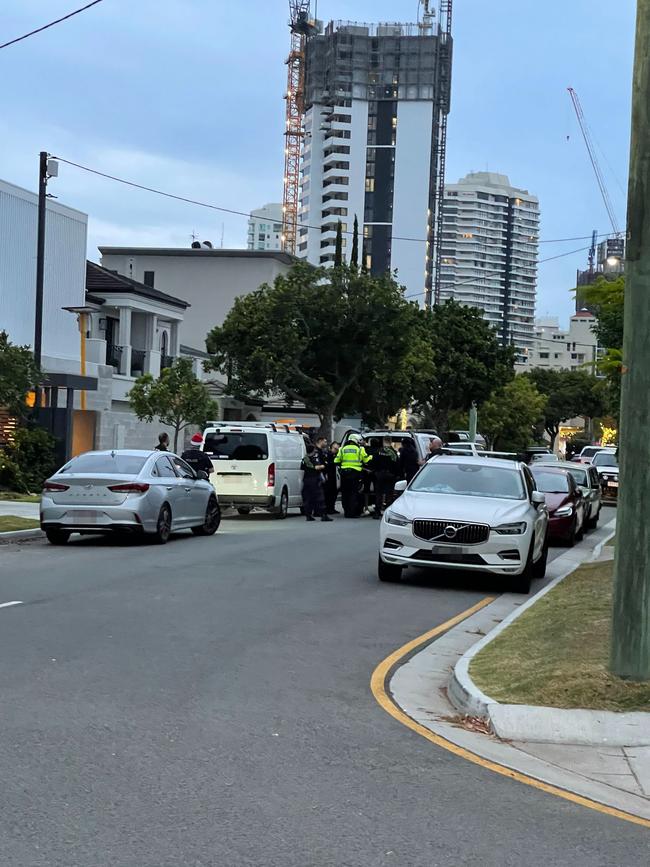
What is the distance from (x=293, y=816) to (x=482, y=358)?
59150 millimetres

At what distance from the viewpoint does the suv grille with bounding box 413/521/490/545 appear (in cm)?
1439

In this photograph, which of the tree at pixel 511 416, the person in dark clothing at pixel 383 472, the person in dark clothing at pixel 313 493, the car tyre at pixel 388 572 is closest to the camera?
the car tyre at pixel 388 572

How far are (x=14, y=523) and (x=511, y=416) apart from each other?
7306 cm

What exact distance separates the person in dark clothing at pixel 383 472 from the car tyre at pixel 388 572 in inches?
456

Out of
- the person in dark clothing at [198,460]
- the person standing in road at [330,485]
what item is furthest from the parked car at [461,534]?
the person standing in road at [330,485]

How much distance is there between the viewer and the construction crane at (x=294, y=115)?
165 metres

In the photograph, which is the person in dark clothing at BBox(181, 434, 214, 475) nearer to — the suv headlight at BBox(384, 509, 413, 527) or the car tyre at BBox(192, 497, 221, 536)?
the car tyre at BBox(192, 497, 221, 536)

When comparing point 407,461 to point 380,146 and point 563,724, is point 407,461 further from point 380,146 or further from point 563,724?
point 380,146

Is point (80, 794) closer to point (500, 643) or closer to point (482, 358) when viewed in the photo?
point (500, 643)

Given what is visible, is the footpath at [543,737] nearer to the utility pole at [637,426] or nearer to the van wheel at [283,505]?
the utility pole at [637,426]

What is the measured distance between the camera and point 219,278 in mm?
67938

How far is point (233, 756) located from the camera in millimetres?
6492

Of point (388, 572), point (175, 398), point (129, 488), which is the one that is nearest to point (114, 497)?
point (129, 488)

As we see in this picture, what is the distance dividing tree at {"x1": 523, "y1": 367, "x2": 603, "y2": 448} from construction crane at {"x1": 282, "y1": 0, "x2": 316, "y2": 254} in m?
56.4
